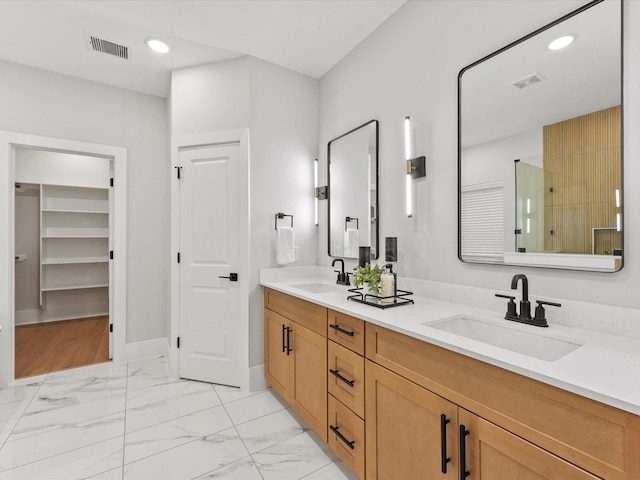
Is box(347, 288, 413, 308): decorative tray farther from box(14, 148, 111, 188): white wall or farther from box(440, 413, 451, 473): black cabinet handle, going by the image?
box(14, 148, 111, 188): white wall

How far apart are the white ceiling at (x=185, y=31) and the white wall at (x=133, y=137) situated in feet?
0.69

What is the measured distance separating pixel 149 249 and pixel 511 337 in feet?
11.0

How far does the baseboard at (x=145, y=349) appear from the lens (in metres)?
3.26

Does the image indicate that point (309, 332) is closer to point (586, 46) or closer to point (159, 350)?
point (586, 46)

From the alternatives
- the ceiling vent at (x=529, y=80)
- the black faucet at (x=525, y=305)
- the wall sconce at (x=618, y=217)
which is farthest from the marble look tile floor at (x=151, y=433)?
the ceiling vent at (x=529, y=80)

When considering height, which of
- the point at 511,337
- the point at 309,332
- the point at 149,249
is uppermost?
the point at 149,249

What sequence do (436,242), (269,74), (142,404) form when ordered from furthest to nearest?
(269,74) → (142,404) → (436,242)

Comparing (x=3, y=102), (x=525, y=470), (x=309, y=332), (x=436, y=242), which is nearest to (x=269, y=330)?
(x=309, y=332)

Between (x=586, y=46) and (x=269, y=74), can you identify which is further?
(x=269, y=74)

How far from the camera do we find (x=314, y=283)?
2635mm

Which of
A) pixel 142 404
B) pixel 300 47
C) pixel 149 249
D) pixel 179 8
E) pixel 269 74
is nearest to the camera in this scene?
pixel 179 8

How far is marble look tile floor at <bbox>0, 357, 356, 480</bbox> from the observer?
5.69 ft

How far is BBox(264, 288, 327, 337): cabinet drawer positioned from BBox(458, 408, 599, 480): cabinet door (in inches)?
36.7

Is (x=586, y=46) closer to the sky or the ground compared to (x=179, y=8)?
closer to the ground
